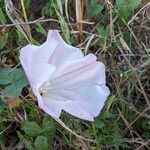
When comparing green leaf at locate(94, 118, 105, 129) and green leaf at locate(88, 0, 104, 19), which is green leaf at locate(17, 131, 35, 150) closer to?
green leaf at locate(94, 118, 105, 129)

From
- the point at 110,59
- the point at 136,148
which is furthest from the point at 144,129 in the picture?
the point at 110,59

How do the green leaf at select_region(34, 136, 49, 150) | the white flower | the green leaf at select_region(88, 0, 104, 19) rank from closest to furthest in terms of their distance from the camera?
the white flower, the green leaf at select_region(34, 136, 49, 150), the green leaf at select_region(88, 0, 104, 19)

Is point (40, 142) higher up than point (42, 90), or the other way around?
point (42, 90)

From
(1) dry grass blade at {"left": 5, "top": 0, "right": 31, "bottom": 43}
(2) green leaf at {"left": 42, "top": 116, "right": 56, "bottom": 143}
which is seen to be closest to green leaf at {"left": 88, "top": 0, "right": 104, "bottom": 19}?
(1) dry grass blade at {"left": 5, "top": 0, "right": 31, "bottom": 43}

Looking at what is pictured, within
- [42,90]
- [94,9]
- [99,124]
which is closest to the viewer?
[42,90]

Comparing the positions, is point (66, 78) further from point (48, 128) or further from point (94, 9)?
point (94, 9)

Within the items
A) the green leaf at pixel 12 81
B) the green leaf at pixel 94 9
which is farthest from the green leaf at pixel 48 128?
the green leaf at pixel 94 9

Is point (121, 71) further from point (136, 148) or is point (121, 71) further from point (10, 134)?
point (10, 134)

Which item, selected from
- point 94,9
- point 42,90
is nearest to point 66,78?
point 42,90
